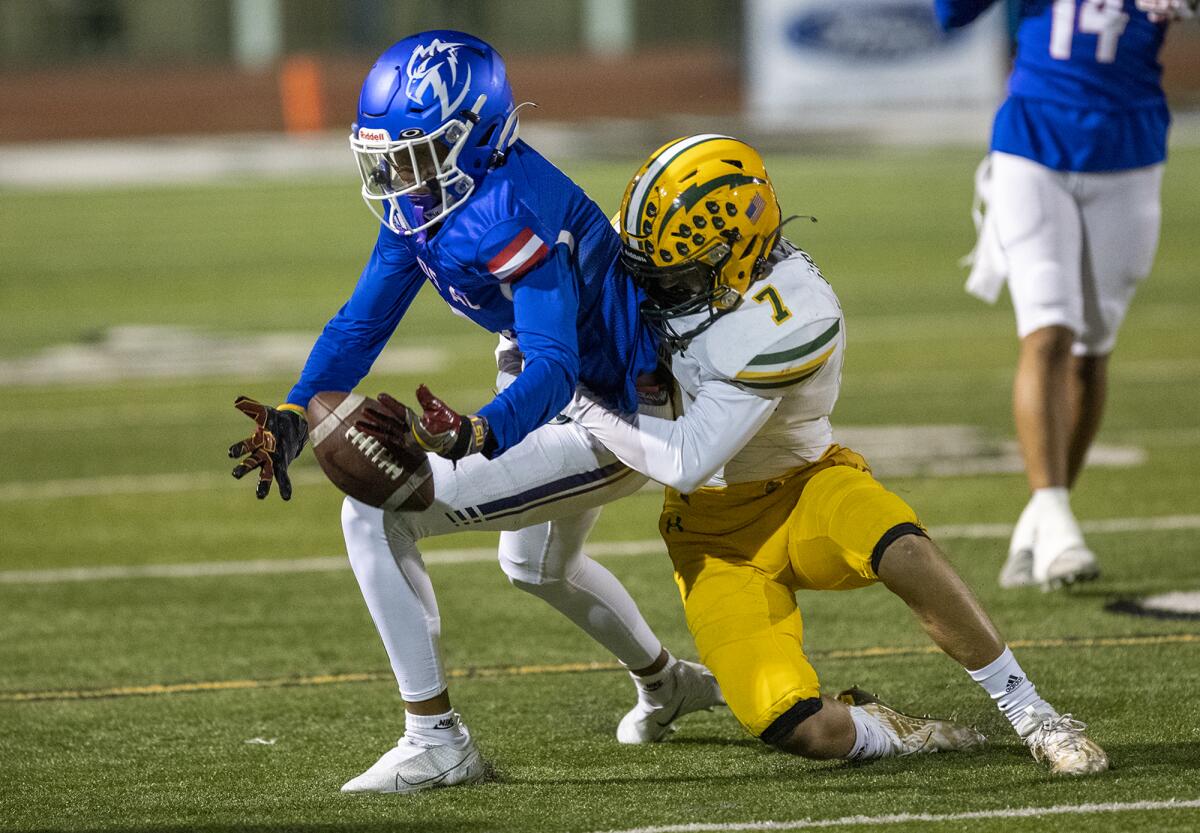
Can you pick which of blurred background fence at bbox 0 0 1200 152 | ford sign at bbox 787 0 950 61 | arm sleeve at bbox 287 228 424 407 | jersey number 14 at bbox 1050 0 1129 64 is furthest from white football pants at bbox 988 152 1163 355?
blurred background fence at bbox 0 0 1200 152

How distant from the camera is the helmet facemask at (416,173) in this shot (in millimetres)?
3627

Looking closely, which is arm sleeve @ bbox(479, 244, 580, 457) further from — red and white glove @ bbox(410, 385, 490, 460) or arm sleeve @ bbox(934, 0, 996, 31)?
arm sleeve @ bbox(934, 0, 996, 31)

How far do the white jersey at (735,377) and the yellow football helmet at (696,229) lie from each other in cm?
4

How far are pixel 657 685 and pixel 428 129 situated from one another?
4.20ft

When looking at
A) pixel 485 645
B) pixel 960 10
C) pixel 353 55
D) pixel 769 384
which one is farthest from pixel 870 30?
pixel 769 384

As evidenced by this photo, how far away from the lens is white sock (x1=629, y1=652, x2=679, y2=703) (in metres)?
4.10

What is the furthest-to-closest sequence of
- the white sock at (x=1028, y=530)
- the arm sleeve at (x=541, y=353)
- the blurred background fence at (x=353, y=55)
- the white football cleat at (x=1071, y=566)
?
the blurred background fence at (x=353, y=55), the white sock at (x=1028, y=530), the white football cleat at (x=1071, y=566), the arm sleeve at (x=541, y=353)

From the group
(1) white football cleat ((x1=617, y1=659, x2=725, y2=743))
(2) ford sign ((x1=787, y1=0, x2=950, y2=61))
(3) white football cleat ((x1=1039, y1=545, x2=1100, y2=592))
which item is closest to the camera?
(1) white football cleat ((x1=617, y1=659, x2=725, y2=743))

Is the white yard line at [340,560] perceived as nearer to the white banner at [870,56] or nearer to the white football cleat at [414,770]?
the white football cleat at [414,770]

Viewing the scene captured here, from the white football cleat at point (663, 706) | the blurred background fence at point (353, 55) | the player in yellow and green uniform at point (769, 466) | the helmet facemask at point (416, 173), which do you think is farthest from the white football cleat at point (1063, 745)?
the blurred background fence at point (353, 55)

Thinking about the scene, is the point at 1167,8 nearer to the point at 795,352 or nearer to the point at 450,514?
the point at 795,352

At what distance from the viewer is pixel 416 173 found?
3.64m

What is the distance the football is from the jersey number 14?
8.88ft

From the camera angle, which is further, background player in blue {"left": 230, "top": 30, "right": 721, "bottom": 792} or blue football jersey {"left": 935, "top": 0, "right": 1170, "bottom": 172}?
blue football jersey {"left": 935, "top": 0, "right": 1170, "bottom": 172}
